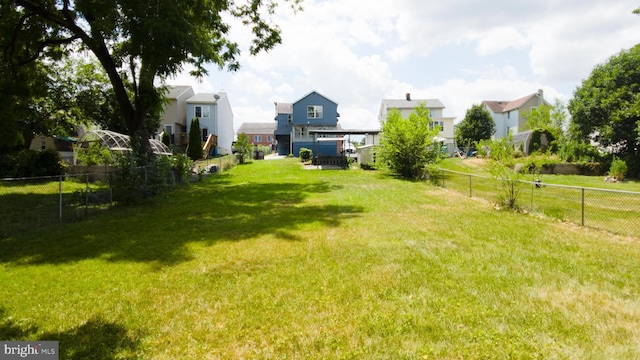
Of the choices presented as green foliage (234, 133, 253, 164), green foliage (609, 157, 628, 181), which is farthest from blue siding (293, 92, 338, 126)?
green foliage (609, 157, 628, 181)

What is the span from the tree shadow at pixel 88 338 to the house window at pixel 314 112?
44.0 metres

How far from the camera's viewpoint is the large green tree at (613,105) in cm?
2578

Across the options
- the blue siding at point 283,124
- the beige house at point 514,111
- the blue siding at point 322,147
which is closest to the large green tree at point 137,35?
the blue siding at point 322,147

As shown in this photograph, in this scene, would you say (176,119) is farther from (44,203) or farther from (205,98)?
(44,203)

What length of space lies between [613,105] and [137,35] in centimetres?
3203

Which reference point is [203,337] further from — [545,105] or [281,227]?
[545,105]

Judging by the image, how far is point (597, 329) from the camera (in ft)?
11.6

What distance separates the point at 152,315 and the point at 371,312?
250 centimetres

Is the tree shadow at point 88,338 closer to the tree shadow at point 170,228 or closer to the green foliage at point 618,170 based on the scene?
the tree shadow at point 170,228

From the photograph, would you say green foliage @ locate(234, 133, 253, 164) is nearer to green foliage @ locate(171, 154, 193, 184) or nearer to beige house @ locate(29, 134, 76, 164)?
green foliage @ locate(171, 154, 193, 184)

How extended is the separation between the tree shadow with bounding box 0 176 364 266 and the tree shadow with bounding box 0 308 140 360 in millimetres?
2141

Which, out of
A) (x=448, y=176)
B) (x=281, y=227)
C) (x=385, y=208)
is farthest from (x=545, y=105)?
(x=281, y=227)

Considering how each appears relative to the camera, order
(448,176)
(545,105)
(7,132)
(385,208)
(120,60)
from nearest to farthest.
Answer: (385,208)
(7,132)
(120,60)
(448,176)
(545,105)

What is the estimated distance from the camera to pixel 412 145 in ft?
68.9
